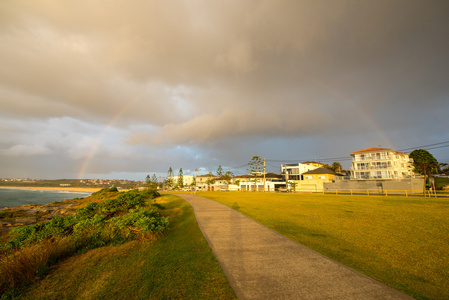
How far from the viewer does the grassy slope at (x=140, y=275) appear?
13.3 feet

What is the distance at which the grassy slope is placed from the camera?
13.3 feet

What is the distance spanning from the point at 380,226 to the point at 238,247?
8.10 metres

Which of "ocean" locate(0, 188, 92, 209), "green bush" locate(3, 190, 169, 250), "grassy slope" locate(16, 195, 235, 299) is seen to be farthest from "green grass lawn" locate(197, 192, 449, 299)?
"ocean" locate(0, 188, 92, 209)

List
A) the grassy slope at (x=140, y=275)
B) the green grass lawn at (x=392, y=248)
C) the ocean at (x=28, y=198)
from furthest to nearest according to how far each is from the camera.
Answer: the ocean at (x=28, y=198) → the green grass lawn at (x=392, y=248) → the grassy slope at (x=140, y=275)

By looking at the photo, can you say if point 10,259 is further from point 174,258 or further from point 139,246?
point 174,258

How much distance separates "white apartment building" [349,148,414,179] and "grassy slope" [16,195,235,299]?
70.0 meters

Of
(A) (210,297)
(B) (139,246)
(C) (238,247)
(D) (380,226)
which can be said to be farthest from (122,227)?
(D) (380,226)

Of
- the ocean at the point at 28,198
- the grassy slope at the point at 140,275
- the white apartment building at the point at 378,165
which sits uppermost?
the white apartment building at the point at 378,165

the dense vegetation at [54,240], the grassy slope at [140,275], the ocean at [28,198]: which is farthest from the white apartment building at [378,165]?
the ocean at [28,198]

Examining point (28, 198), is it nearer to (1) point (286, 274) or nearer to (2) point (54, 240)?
(2) point (54, 240)

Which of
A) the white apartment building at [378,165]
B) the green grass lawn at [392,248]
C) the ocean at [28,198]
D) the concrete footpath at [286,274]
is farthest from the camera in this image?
the white apartment building at [378,165]

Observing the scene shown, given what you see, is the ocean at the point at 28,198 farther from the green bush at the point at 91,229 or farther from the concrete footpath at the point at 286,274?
the concrete footpath at the point at 286,274

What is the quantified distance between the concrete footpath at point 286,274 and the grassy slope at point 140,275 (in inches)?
17.2

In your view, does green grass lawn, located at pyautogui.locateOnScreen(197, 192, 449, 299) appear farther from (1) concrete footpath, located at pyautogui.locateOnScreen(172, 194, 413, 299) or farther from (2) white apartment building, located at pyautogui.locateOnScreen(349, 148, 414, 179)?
(2) white apartment building, located at pyautogui.locateOnScreen(349, 148, 414, 179)
